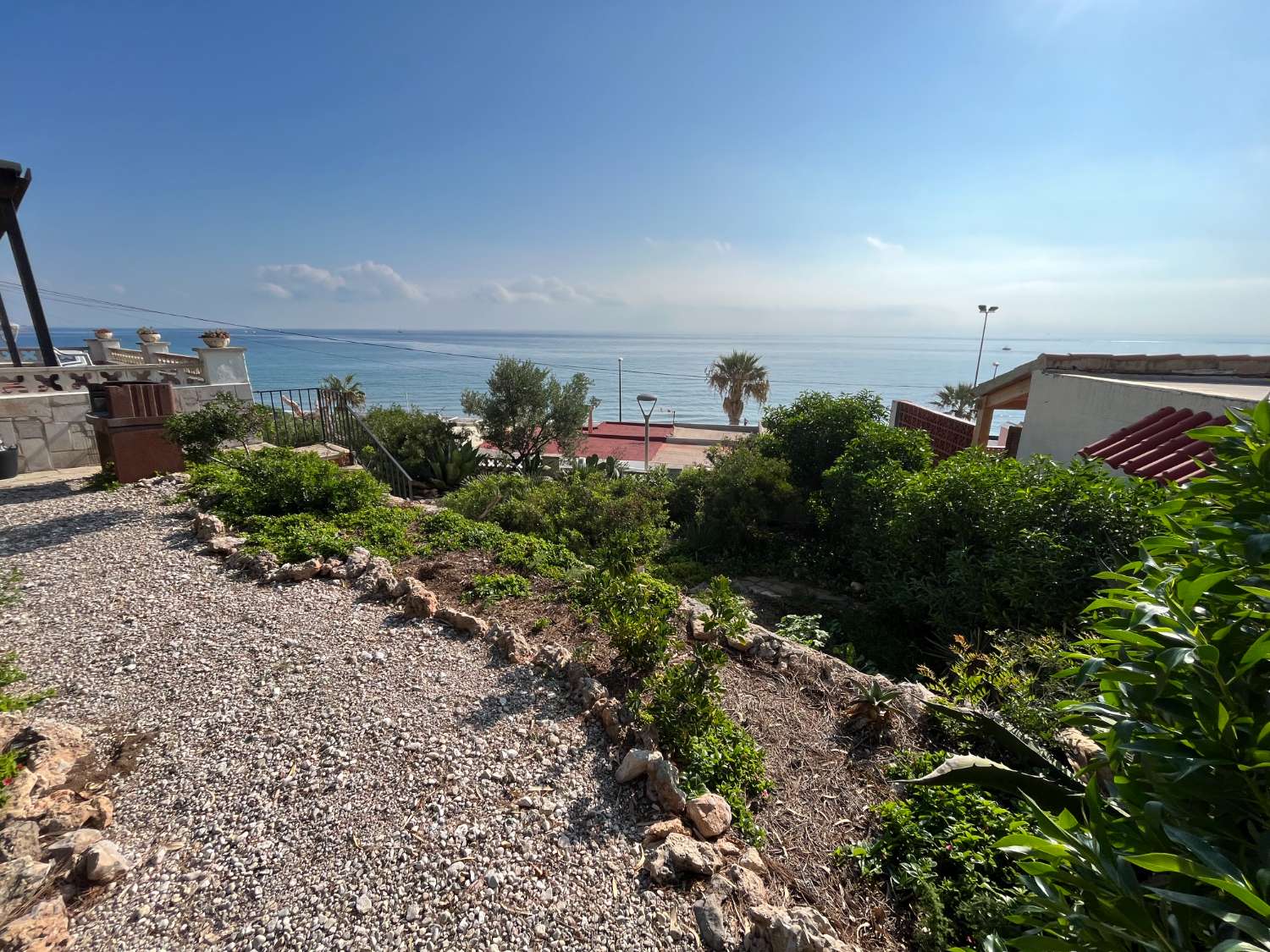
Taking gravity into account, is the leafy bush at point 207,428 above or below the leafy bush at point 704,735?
above

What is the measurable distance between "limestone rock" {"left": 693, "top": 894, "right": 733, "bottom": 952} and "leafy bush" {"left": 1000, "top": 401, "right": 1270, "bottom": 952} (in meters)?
1.08

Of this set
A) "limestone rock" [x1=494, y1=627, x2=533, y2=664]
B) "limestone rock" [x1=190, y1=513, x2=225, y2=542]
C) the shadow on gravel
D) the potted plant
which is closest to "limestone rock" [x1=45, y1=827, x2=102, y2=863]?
"limestone rock" [x1=494, y1=627, x2=533, y2=664]

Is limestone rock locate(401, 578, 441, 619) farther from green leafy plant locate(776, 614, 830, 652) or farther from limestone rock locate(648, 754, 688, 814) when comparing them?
green leafy plant locate(776, 614, 830, 652)

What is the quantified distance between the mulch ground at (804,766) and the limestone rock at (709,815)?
230 millimetres

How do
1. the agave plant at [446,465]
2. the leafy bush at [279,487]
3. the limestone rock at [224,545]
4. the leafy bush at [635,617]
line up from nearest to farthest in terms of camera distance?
the leafy bush at [635,617] < the limestone rock at [224,545] < the leafy bush at [279,487] < the agave plant at [446,465]

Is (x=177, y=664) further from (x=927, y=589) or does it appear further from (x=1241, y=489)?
(x=927, y=589)

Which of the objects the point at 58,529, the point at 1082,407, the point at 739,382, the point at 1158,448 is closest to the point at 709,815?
the point at 1158,448

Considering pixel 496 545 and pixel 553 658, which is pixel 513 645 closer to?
pixel 553 658

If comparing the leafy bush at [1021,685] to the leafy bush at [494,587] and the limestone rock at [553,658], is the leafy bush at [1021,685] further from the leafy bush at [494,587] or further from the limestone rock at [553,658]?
the leafy bush at [494,587]

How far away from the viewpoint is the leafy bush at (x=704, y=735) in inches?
108

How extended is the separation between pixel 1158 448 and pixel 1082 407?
7.16ft

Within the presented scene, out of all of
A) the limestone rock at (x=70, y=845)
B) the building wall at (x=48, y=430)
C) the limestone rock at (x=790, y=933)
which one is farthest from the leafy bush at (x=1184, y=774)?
the building wall at (x=48, y=430)

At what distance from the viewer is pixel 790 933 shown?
1.87 m

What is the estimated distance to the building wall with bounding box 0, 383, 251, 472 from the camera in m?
7.80
